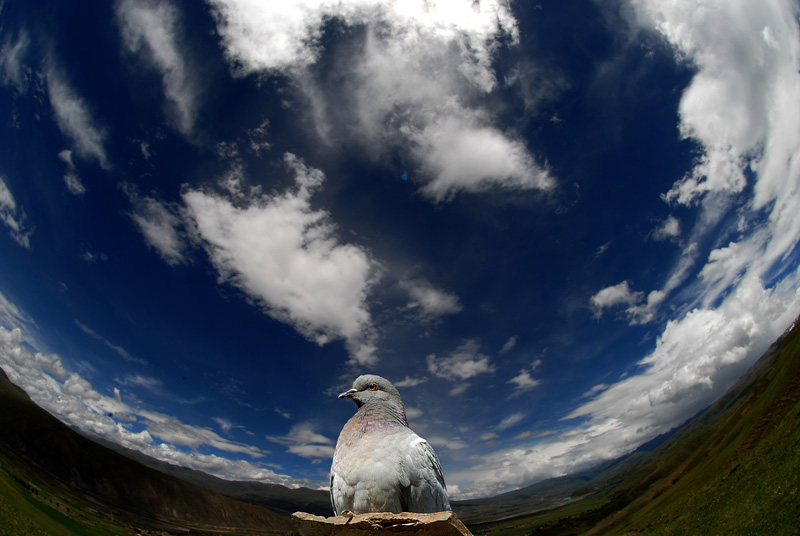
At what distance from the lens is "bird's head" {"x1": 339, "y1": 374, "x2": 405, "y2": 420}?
683 centimetres

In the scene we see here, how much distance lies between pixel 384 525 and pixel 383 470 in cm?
181

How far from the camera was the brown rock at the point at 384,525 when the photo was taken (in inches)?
113

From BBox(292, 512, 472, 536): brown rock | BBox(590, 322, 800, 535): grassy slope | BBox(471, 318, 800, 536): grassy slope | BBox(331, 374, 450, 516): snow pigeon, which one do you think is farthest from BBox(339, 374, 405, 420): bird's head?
BBox(590, 322, 800, 535): grassy slope

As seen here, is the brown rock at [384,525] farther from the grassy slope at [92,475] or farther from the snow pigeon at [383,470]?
the grassy slope at [92,475]

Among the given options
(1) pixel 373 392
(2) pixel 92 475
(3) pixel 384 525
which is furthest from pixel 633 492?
(2) pixel 92 475

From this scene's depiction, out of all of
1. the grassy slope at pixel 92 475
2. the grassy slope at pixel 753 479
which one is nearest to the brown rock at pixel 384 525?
the grassy slope at pixel 753 479

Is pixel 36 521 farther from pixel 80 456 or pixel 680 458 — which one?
pixel 680 458

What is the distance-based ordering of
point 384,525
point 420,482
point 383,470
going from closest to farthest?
point 384,525, point 383,470, point 420,482

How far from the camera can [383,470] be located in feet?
15.6

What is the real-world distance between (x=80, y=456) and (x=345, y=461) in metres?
232

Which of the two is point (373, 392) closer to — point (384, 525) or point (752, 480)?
point (384, 525)

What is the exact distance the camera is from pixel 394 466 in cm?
481

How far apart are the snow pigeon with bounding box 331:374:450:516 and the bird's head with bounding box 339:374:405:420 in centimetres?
60

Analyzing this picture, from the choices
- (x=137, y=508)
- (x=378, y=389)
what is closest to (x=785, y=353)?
(x=378, y=389)
